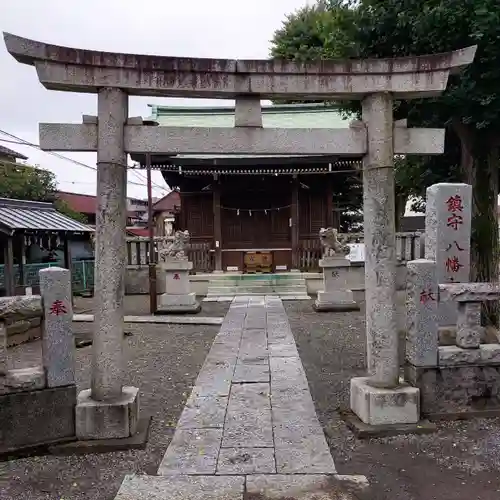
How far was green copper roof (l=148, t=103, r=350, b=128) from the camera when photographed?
1938cm

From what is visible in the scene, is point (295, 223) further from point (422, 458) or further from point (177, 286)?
point (422, 458)

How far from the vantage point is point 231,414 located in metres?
4.87

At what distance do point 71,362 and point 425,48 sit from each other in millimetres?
6736

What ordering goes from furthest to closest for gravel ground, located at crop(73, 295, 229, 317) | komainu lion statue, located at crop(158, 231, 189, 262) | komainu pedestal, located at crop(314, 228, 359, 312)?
komainu lion statue, located at crop(158, 231, 189, 262) → gravel ground, located at crop(73, 295, 229, 317) → komainu pedestal, located at crop(314, 228, 359, 312)

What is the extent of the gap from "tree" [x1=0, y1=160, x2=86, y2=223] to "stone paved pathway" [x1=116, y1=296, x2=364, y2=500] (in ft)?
60.2

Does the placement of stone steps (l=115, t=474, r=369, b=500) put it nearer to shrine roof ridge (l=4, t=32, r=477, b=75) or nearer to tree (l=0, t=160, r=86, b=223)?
shrine roof ridge (l=4, t=32, r=477, b=75)

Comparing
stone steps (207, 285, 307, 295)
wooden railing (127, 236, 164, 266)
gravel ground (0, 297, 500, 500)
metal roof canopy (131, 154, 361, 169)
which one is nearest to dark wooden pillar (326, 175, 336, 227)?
metal roof canopy (131, 154, 361, 169)

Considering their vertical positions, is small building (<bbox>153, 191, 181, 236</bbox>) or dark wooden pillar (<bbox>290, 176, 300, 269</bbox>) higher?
small building (<bbox>153, 191, 181, 236</bbox>)

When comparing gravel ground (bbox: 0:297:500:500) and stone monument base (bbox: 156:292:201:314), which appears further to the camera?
stone monument base (bbox: 156:292:201:314)

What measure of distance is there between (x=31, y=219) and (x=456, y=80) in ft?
37.9

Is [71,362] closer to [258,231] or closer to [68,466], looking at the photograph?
[68,466]

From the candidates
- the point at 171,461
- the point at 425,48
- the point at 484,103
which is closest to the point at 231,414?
the point at 171,461

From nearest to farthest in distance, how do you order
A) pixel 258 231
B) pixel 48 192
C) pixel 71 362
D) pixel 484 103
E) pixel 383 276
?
pixel 71 362 → pixel 383 276 → pixel 484 103 → pixel 258 231 → pixel 48 192

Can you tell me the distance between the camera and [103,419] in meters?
4.22
